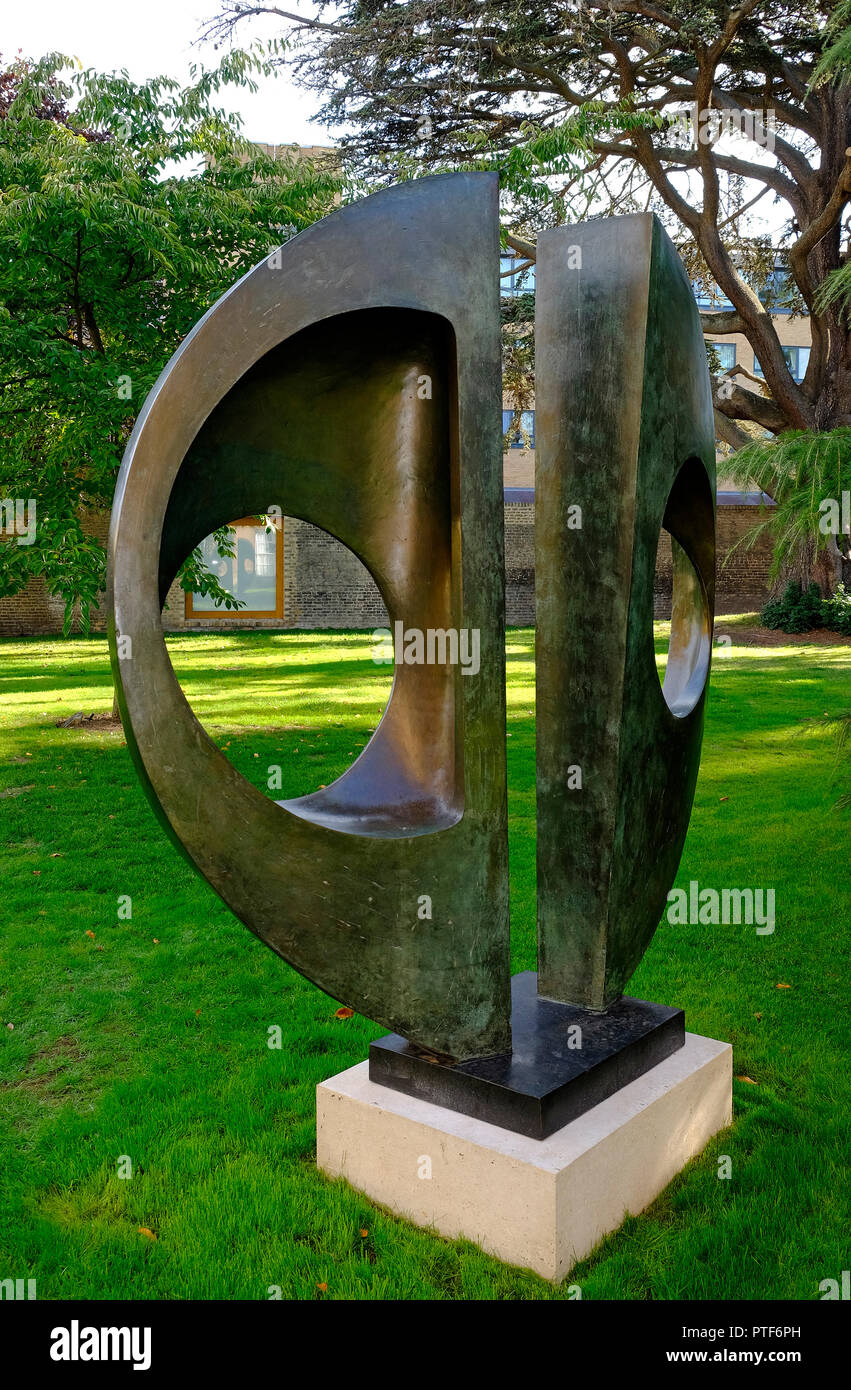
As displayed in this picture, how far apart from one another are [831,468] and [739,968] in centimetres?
269

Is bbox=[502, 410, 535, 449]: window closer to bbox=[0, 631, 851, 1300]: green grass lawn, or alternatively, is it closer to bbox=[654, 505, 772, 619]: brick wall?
bbox=[654, 505, 772, 619]: brick wall

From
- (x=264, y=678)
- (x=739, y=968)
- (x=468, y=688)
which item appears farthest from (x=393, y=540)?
(x=264, y=678)

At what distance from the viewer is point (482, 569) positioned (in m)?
3.57

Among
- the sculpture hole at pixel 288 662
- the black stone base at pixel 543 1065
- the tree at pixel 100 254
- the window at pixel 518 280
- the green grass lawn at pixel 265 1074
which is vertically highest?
the window at pixel 518 280

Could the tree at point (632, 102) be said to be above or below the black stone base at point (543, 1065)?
above

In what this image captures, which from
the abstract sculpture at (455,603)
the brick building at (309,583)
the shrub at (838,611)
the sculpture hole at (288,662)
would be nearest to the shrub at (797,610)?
the shrub at (838,611)

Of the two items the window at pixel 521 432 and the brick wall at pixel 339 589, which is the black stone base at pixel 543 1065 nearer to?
the window at pixel 521 432

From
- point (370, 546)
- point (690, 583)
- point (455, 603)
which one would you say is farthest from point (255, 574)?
point (455, 603)

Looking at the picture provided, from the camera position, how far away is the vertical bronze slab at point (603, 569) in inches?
142

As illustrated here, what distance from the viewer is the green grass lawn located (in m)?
3.25

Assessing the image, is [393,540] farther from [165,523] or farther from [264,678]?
[264,678]

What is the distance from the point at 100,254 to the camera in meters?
8.85

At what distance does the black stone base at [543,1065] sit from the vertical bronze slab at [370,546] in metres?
0.12

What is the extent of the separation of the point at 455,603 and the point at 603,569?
0.52 m
